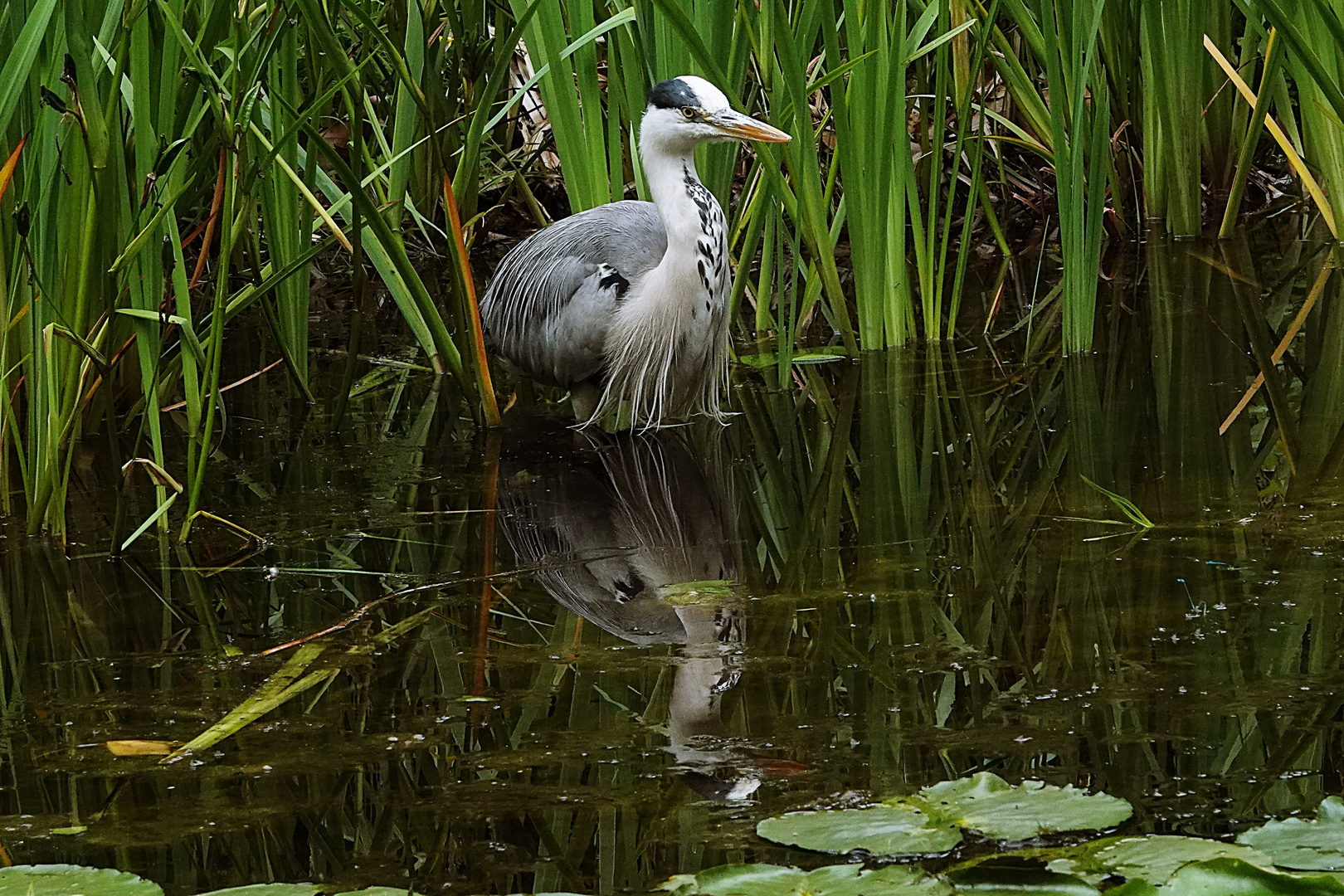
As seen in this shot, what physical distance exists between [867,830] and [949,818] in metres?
0.09

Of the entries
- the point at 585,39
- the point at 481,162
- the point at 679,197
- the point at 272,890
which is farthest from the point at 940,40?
the point at 272,890

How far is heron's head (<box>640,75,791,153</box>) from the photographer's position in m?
3.40

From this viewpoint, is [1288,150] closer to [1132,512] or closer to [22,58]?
[1132,512]

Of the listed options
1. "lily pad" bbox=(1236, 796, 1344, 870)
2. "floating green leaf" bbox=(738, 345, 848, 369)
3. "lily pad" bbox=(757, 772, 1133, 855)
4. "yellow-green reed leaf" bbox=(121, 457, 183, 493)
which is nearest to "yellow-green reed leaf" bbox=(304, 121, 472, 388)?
"yellow-green reed leaf" bbox=(121, 457, 183, 493)

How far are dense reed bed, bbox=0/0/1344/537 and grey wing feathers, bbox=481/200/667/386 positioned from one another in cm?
24

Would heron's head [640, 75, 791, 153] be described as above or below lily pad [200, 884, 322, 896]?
above

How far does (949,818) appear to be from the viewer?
1.46m

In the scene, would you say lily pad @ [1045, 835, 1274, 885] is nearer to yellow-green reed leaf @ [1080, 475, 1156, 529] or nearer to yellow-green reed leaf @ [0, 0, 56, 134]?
yellow-green reed leaf @ [1080, 475, 1156, 529]

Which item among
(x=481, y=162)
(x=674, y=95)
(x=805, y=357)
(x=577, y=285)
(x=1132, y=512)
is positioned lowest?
(x=1132, y=512)

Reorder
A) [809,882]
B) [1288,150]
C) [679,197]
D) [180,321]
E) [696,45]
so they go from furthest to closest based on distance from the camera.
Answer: [1288,150] < [679,197] < [696,45] < [180,321] < [809,882]

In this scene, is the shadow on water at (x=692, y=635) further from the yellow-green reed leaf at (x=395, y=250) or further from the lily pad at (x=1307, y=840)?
the yellow-green reed leaf at (x=395, y=250)

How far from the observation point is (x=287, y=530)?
Answer: 2.75 metres

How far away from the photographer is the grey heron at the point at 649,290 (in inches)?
140

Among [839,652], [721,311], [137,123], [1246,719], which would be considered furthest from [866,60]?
[1246,719]
